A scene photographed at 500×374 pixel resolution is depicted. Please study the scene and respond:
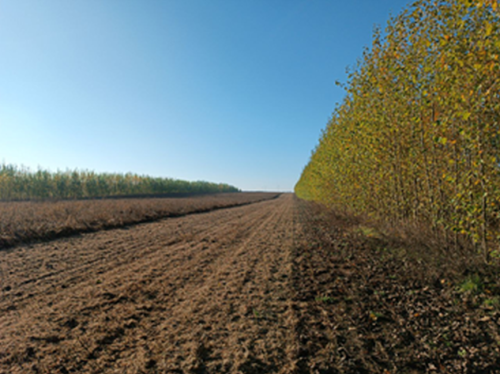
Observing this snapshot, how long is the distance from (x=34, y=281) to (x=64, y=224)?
6.74 metres

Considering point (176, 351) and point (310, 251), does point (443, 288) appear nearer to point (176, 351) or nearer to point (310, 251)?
point (310, 251)

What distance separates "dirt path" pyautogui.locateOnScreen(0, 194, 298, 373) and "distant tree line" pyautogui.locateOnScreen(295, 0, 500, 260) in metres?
3.97

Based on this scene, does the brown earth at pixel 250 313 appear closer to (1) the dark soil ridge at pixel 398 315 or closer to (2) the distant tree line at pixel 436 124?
(1) the dark soil ridge at pixel 398 315

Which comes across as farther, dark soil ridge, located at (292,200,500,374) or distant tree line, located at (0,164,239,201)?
distant tree line, located at (0,164,239,201)

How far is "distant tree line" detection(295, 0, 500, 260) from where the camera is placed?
427 cm

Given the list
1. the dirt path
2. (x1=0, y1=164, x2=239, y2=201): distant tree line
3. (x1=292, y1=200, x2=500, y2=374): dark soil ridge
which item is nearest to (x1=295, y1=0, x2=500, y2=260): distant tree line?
(x1=292, y1=200, x2=500, y2=374): dark soil ridge

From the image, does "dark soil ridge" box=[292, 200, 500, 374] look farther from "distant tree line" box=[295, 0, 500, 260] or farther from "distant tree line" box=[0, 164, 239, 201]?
"distant tree line" box=[0, 164, 239, 201]

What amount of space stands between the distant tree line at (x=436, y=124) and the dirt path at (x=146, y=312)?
397 centimetres

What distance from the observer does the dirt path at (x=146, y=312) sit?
2.98 meters

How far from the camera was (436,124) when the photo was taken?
14.2 ft

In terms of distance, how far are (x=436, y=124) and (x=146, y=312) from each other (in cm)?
599

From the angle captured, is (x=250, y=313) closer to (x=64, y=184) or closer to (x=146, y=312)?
(x=146, y=312)

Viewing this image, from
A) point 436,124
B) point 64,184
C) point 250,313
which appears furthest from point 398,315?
point 64,184

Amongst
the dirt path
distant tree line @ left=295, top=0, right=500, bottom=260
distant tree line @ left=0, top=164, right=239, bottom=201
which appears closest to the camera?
the dirt path
